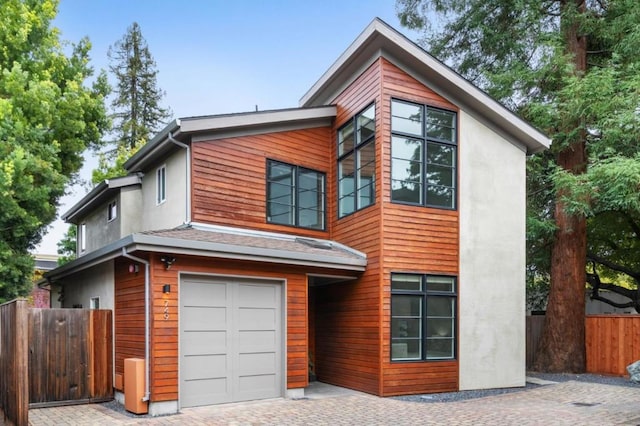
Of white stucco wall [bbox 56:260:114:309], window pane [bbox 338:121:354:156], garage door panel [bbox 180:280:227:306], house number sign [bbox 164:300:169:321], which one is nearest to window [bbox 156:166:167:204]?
white stucco wall [bbox 56:260:114:309]

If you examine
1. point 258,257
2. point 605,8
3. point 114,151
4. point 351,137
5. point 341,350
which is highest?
point 605,8

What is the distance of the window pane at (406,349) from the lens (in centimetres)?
948

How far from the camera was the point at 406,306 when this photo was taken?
32.1 feet

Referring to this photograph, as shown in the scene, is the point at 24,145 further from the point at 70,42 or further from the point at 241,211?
the point at 241,211

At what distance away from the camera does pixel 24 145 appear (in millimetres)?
12531

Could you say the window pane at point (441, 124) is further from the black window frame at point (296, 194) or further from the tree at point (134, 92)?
the tree at point (134, 92)

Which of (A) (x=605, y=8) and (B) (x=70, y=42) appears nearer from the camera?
(A) (x=605, y=8)

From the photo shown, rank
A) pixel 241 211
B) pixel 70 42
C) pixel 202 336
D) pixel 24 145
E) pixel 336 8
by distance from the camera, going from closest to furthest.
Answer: pixel 202 336
pixel 241 211
pixel 24 145
pixel 70 42
pixel 336 8

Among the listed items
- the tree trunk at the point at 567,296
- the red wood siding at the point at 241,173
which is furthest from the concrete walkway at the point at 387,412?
the red wood siding at the point at 241,173

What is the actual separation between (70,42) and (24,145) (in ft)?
15.0

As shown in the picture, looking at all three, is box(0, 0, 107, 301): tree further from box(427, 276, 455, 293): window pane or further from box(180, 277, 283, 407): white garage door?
box(427, 276, 455, 293): window pane

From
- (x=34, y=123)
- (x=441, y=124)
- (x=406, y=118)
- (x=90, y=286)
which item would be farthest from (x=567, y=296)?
(x=34, y=123)

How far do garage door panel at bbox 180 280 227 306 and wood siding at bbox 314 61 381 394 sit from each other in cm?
280

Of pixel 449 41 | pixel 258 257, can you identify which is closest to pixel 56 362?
pixel 258 257
